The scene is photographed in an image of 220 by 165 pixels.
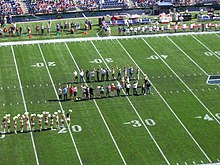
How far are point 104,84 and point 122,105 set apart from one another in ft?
12.5

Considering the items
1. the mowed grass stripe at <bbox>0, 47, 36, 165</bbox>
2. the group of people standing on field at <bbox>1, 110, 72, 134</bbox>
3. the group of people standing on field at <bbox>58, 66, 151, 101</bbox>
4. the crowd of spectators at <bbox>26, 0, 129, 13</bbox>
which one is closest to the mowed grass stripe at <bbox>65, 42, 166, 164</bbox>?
the group of people standing on field at <bbox>58, 66, 151, 101</bbox>

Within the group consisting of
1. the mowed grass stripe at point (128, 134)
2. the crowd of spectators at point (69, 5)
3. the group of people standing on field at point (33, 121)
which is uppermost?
the crowd of spectators at point (69, 5)

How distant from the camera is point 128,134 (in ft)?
122

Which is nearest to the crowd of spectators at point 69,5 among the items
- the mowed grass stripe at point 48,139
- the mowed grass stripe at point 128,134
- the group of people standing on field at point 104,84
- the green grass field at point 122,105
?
the green grass field at point 122,105

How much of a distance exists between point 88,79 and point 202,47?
11.3 metres

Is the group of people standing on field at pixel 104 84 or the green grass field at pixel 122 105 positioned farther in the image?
the group of people standing on field at pixel 104 84

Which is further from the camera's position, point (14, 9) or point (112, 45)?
point (14, 9)

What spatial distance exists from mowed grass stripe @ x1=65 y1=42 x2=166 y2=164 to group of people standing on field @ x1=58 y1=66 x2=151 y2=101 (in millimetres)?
693

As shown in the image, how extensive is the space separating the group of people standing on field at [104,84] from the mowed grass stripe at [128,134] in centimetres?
69

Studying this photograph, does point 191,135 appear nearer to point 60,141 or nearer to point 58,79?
point 60,141

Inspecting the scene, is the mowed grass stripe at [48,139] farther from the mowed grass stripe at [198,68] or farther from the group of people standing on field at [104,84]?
the mowed grass stripe at [198,68]

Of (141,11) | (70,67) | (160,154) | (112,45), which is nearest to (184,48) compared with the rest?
(112,45)

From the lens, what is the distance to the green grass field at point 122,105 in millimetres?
34969

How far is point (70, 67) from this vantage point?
4738cm
